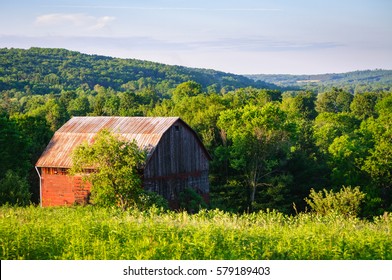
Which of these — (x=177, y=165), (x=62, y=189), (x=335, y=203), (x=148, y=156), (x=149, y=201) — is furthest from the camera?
(x=177, y=165)

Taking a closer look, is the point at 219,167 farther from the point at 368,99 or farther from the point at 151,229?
the point at 368,99

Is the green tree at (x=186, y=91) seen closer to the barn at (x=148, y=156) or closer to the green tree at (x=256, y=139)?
the green tree at (x=256, y=139)

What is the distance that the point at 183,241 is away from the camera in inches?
499

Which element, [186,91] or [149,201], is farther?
[186,91]

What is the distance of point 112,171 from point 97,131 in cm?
681

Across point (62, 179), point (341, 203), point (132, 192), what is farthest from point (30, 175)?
point (341, 203)

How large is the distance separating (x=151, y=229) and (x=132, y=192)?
53.2 ft

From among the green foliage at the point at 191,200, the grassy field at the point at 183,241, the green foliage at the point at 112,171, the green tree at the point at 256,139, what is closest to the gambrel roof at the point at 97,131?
the green foliage at the point at 112,171

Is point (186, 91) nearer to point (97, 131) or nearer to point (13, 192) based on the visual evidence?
point (97, 131)

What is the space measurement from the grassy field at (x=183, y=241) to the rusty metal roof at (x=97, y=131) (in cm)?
1973

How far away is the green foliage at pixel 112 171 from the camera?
94.9 ft

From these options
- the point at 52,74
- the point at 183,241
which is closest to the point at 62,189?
the point at 183,241

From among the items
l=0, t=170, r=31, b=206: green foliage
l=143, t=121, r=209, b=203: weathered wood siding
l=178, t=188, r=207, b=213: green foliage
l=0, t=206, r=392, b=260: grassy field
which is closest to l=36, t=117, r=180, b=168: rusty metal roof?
l=143, t=121, r=209, b=203: weathered wood siding

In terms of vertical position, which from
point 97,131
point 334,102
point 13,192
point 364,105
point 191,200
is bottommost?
point 191,200
